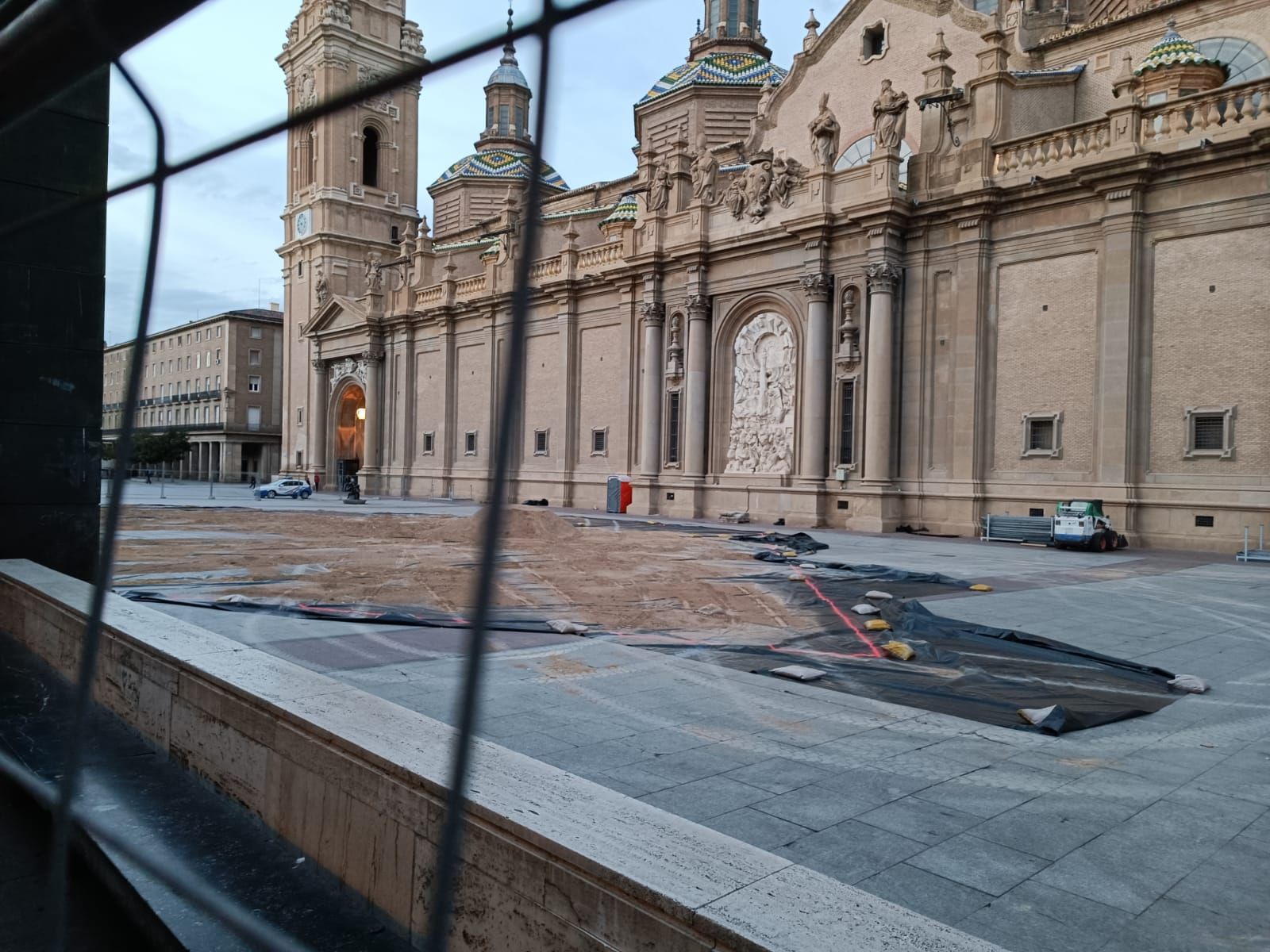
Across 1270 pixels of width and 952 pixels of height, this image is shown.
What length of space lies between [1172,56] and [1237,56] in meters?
3.67

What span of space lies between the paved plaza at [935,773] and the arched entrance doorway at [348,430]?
156 feet

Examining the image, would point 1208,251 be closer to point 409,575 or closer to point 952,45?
point 952,45

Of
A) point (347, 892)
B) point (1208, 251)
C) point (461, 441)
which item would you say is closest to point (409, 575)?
point (347, 892)

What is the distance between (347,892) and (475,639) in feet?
9.72

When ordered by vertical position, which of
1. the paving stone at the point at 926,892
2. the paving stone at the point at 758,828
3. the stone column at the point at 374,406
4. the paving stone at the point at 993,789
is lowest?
the paving stone at the point at 993,789

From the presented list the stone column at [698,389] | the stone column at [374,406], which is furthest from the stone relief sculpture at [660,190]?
Answer: the stone column at [374,406]

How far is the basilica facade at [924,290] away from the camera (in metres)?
22.5

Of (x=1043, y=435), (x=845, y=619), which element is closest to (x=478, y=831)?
(x=845, y=619)

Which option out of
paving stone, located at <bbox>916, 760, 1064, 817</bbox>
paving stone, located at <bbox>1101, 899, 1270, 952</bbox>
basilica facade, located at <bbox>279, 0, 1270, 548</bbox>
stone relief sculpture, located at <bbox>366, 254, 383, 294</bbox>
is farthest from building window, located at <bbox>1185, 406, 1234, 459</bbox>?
stone relief sculpture, located at <bbox>366, 254, 383, 294</bbox>

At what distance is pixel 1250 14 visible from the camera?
26.1m

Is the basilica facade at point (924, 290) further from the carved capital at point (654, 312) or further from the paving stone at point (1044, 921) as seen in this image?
the paving stone at point (1044, 921)

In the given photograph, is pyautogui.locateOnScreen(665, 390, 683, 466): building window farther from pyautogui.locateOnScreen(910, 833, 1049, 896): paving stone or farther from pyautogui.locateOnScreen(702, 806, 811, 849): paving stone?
pyautogui.locateOnScreen(910, 833, 1049, 896): paving stone

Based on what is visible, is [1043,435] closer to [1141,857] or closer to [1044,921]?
[1141,857]

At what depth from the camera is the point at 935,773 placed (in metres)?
5.12
